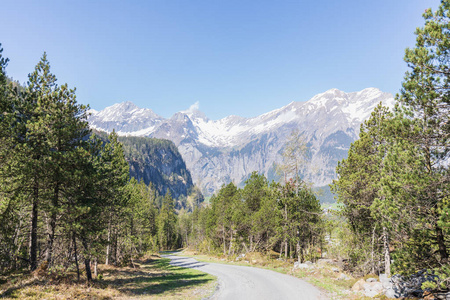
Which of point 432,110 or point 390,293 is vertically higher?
point 432,110

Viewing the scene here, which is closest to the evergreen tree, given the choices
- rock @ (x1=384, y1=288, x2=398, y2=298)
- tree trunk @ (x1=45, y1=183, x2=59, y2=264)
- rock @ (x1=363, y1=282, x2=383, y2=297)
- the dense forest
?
rock @ (x1=384, y1=288, x2=398, y2=298)

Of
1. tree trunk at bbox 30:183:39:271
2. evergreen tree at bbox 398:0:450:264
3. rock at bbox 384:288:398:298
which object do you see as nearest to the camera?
evergreen tree at bbox 398:0:450:264

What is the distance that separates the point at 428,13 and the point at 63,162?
2002 cm

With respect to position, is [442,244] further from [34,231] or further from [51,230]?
[34,231]

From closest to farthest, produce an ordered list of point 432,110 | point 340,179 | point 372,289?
point 432,110 < point 372,289 < point 340,179

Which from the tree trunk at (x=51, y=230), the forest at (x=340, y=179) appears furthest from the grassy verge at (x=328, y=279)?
the tree trunk at (x=51, y=230)

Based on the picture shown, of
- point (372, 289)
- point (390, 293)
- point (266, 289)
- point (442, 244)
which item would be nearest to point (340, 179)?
point (372, 289)

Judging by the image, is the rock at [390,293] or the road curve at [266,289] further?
the road curve at [266,289]

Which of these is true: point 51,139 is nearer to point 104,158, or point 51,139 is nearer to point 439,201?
point 104,158

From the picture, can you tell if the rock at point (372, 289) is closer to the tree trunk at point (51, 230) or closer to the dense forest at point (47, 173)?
the dense forest at point (47, 173)

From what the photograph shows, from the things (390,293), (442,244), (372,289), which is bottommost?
(372,289)

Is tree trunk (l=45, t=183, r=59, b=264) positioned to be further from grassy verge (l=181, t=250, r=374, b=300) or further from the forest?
grassy verge (l=181, t=250, r=374, b=300)

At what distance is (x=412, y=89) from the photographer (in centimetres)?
916

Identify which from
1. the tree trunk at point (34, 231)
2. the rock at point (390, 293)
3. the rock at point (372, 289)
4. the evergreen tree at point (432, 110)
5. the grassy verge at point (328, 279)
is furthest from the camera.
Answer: the grassy verge at point (328, 279)
